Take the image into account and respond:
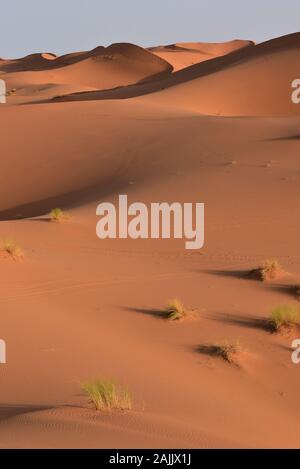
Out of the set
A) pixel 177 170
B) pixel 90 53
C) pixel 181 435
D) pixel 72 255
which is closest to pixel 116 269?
pixel 72 255

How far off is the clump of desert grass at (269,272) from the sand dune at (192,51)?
6968 cm

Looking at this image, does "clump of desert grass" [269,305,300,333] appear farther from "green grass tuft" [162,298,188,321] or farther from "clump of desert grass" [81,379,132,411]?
"clump of desert grass" [81,379,132,411]

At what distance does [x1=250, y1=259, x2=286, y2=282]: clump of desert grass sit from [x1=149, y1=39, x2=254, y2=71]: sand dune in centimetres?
6968

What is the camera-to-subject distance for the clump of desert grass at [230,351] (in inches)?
290

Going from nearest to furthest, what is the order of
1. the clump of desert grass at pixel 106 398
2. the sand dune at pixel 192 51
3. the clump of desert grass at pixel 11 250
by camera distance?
the clump of desert grass at pixel 106 398 < the clump of desert grass at pixel 11 250 < the sand dune at pixel 192 51

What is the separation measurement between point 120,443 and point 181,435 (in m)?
0.51

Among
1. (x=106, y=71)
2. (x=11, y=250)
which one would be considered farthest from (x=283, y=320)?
(x=106, y=71)

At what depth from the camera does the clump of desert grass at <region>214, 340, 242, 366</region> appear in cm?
738

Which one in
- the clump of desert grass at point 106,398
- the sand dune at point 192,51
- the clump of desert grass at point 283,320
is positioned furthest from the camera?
the sand dune at point 192,51

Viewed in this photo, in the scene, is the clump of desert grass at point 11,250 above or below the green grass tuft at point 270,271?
above

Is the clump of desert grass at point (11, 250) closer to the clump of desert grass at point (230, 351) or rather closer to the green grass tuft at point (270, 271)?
the green grass tuft at point (270, 271)

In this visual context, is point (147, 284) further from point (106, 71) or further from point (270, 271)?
point (106, 71)

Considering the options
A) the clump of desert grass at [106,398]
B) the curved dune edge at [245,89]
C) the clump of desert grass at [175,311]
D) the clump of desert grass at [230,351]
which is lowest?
the clump of desert grass at [106,398]

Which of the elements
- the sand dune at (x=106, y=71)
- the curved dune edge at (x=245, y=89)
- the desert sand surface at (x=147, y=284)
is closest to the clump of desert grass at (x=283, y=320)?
the desert sand surface at (x=147, y=284)
